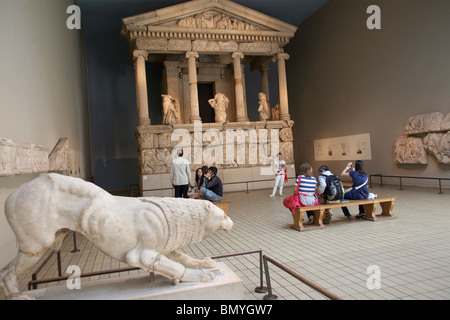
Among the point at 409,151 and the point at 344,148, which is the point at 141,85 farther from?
the point at 409,151

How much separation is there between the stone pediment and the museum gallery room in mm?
67

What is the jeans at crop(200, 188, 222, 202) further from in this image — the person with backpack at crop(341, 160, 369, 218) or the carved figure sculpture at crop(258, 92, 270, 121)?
the carved figure sculpture at crop(258, 92, 270, 121)

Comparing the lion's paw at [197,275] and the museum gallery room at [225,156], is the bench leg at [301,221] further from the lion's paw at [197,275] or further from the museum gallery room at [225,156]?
the lion's paw at [197,275]

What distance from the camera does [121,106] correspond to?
19609mm

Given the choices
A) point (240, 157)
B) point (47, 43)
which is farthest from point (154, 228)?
point (240, 157)

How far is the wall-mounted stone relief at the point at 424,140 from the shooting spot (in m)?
10.5

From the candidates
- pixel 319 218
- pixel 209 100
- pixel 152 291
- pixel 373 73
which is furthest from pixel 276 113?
pixel 152 291

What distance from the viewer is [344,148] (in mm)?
15969

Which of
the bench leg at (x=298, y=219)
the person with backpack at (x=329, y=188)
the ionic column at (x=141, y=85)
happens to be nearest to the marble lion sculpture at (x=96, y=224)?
the bench leg at (x=298, y=219)

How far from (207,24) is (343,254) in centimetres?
1285

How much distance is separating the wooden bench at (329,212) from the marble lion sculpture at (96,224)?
13.3 feet
